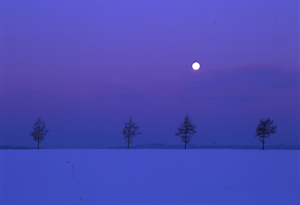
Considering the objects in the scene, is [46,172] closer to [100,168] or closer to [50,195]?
[100,168]

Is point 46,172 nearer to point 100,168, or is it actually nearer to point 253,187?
point 100,168

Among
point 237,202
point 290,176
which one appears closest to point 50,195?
point 237,202

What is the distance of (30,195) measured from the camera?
14.6 metres

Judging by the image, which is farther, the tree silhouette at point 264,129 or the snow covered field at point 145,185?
the tree silhouette at point 264,129

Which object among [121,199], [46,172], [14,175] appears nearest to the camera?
[121,199]

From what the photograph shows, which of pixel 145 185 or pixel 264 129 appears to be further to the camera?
pixel 264 129

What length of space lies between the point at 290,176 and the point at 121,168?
40.0 feet

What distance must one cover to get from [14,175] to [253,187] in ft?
48.4

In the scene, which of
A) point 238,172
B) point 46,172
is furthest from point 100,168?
point 238,172

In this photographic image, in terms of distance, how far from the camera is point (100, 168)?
2411 centimetres

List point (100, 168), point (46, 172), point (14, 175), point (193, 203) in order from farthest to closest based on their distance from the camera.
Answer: point (100, 168), point (46, 172), point (14, 175), point (193, 203)

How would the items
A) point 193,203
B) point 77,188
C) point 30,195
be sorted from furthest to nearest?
point 77,188 < point 30,195 < point 193,203

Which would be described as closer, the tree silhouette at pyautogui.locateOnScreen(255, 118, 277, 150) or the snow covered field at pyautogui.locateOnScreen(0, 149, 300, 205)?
the snow covered field at pyautogui.locateOnScreen(0, 149, 300, 205)

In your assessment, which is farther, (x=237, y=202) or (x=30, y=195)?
(x=30, y=195)
